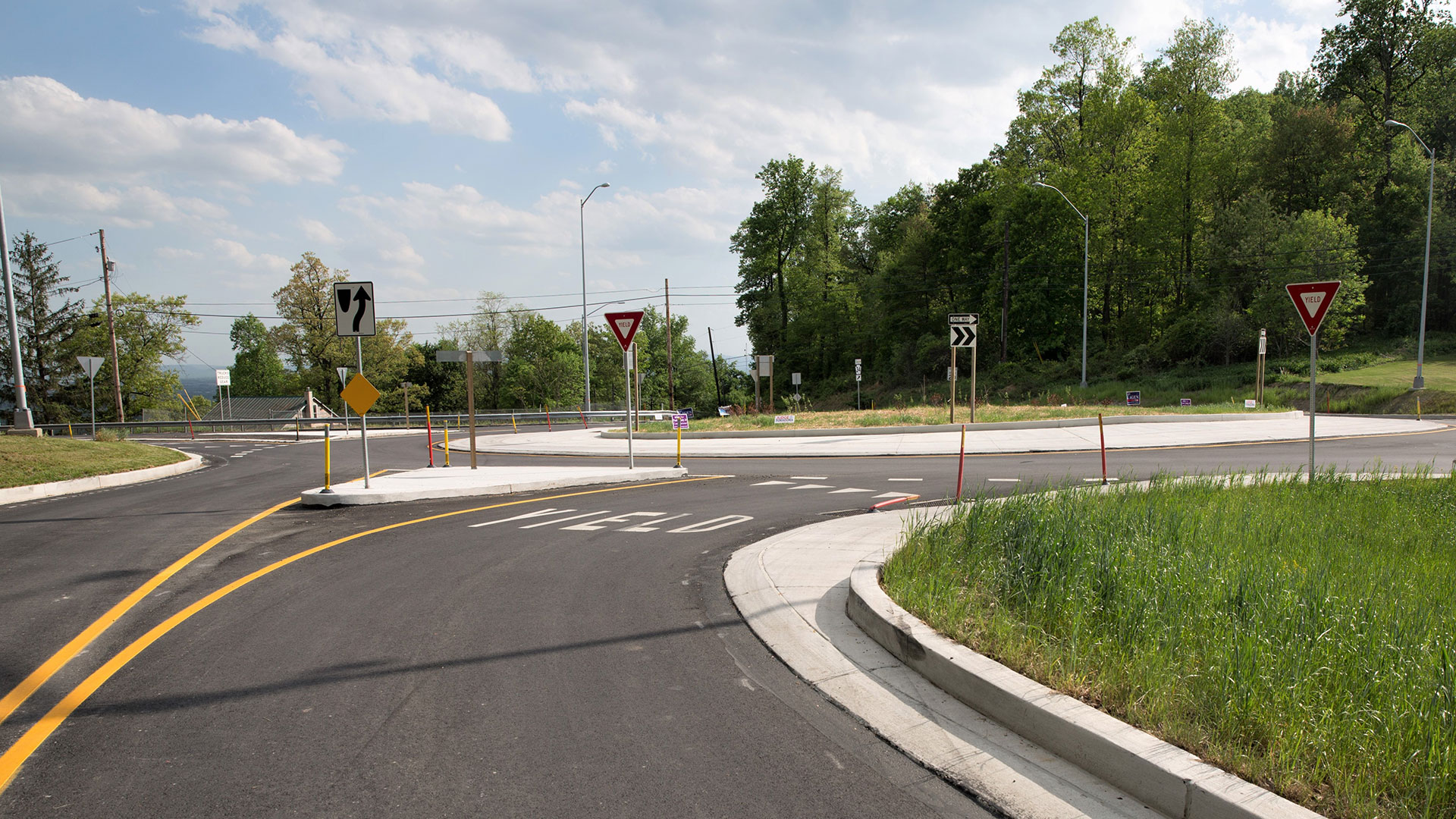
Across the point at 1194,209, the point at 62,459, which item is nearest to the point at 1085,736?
the point at 62,459

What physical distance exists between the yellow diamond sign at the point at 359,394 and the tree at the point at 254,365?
360 feet

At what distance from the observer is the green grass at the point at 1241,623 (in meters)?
3.10

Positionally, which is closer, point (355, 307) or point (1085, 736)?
point (1085, 736)

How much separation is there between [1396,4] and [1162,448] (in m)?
52.2

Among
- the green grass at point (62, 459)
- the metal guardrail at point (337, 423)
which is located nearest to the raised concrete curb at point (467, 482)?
the green grass at point (62, 459)

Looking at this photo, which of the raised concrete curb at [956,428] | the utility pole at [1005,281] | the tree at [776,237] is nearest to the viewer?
the raised concrete curb at [956,428]

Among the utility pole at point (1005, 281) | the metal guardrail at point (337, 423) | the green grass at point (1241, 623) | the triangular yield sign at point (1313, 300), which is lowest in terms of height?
the metal guardrail at point (337, 423)

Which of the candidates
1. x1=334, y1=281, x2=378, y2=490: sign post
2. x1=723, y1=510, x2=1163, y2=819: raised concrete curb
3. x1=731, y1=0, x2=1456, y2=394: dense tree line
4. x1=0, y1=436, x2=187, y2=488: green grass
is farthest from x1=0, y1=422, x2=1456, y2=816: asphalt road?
x1=731, y1=0, x2=1456, y2=394: dense tree line

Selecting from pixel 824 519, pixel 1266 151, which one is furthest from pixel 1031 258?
pixel 824 519

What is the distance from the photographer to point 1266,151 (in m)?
48.8

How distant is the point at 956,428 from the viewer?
2431 cm

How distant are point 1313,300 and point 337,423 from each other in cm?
4772

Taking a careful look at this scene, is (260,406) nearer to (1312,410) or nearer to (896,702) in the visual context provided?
(1312,410)

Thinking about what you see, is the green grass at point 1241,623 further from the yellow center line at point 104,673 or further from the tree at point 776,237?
the tree at point 776,237
